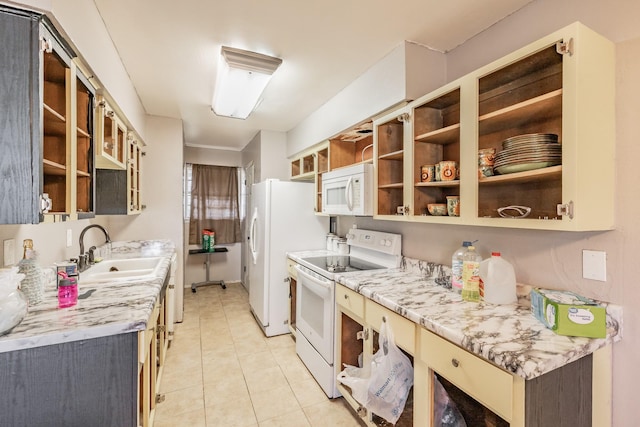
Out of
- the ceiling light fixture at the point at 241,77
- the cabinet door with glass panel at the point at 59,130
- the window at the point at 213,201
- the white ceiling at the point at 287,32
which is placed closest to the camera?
the cabinet door with glass panel at the point at 59,130

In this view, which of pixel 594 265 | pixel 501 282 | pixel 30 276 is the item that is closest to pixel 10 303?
pixel 30 276

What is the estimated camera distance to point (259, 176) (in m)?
3.99

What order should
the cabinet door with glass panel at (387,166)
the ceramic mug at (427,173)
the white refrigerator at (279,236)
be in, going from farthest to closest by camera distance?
the white refrigerator at (279,236) → the cabinet door with glass panel at (387,166) → the ceramic mug at (427,173)

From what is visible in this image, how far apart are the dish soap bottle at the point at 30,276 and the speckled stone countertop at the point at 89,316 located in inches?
1.8

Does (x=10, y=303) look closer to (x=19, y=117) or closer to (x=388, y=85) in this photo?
(x=19, y=117)

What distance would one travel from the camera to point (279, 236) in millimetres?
3184

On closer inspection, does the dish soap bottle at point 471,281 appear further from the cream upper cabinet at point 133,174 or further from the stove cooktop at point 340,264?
the cream upper cabinet at point 133,174

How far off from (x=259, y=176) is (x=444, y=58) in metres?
2.65

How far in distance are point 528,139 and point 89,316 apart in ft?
6.50

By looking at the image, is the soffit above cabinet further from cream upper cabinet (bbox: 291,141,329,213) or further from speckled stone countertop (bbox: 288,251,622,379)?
→ speckled stone countertop (bbox: 288,251,622,379)

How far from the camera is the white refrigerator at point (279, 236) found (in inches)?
124

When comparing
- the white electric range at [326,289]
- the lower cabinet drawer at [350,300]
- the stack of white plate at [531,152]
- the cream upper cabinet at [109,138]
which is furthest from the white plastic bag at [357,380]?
the cream upper cabinet at [109,138]

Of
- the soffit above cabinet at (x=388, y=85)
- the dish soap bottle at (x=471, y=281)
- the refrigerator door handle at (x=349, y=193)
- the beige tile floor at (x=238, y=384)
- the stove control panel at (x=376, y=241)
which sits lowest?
the beige tile floor at (x=238, y=384)

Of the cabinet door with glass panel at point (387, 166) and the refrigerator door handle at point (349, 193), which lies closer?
the cabinet door with glass panel at point (387, 166)
